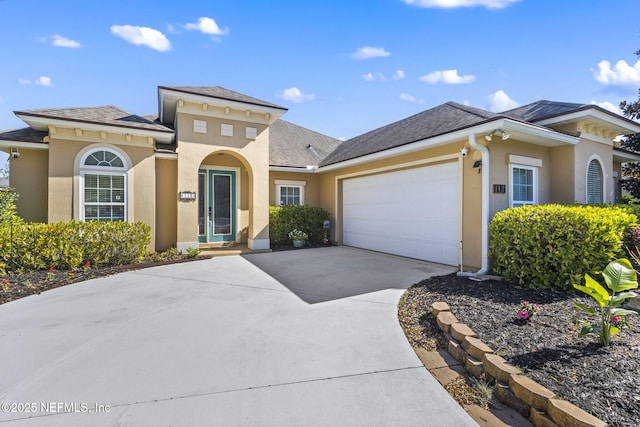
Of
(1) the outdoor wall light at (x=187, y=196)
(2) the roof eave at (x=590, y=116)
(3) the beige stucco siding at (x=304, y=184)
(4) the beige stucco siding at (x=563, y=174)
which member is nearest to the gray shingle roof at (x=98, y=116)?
(1) the outdoor wall light at (x=187, y=196)

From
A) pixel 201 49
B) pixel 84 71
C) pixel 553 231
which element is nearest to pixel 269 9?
pixel 201 49

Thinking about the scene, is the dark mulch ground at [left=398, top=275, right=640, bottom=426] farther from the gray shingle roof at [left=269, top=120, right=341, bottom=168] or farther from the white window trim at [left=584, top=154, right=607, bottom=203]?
the gray shingle roof at [left=269, top=120, right=341, bottom=168]

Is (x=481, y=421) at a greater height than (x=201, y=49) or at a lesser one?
lesser

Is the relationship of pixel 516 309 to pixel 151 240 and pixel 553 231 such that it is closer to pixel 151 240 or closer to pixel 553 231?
pixel 553 231

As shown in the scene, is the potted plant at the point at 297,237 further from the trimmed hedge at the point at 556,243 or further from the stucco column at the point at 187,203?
the trimmed hedge at the point at 556,243

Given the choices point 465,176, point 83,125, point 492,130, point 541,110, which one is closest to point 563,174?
point 541,110

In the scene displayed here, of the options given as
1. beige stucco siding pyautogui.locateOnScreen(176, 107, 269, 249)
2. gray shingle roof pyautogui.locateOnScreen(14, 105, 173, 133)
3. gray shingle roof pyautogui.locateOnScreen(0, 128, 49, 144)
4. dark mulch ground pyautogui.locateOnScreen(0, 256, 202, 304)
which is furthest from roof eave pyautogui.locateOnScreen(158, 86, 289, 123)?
dark mulch ground pyautogui.locateOnScreen(0, 256, 202, 304)

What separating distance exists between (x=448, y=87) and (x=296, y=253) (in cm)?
1064

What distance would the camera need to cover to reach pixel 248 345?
3422 millimetres

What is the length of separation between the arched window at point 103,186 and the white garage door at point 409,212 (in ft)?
25.4

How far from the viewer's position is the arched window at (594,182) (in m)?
8.77

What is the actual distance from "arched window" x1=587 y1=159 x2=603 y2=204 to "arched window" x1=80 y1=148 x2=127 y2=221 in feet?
45.0

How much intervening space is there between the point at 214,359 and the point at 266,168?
8390mm

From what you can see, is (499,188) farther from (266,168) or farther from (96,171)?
(96,171)
